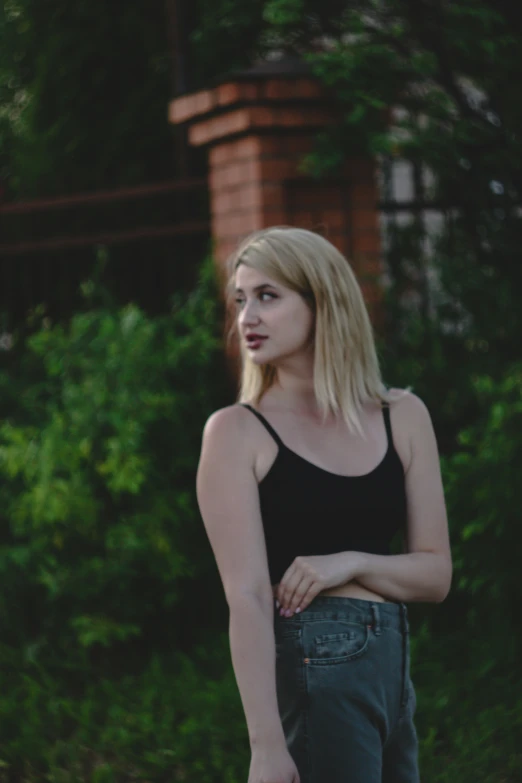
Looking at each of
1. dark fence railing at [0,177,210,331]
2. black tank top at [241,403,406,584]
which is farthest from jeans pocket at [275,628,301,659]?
dark fence railing at [0,177,210,331]

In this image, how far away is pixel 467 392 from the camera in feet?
15.3

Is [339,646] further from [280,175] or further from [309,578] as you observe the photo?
[280,175]

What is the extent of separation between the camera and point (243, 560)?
2.08 meters

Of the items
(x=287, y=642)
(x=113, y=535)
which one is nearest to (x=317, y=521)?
(x=287, y=642)

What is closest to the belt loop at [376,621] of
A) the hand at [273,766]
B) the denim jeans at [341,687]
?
the denim jeans at [341,687]

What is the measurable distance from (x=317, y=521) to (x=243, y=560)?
0.57 ft

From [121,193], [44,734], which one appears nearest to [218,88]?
[121,193]

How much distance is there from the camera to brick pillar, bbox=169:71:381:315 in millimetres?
4754

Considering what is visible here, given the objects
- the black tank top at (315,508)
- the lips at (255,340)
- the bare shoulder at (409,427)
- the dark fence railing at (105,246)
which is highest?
the dark fence railing at (105,246)

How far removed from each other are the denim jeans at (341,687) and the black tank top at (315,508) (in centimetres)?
11

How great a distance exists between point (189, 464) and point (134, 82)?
3436 mm

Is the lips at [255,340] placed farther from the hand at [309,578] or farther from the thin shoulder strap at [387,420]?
the hand at [309,578]

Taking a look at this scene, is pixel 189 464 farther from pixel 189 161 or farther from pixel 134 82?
pixel 134 82

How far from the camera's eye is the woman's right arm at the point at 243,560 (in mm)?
2004
